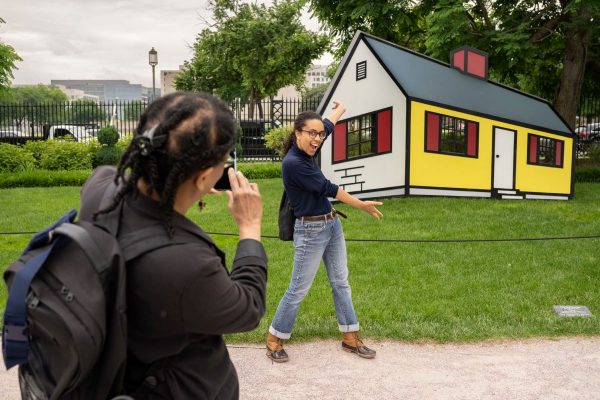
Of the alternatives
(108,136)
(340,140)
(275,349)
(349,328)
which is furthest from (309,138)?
(108,136)

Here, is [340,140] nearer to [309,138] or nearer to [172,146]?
[309,138]

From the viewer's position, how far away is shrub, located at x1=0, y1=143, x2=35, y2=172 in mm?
17484

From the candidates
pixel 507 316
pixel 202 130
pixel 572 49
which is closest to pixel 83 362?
pixel 202 130

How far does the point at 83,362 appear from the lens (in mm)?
1412

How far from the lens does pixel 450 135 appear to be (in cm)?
1041

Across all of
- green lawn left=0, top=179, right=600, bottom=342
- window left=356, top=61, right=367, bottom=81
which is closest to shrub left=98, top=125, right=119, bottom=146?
green lawn left=0, top=179, right=600, bottom=342

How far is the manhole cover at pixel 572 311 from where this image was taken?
17.8 ft

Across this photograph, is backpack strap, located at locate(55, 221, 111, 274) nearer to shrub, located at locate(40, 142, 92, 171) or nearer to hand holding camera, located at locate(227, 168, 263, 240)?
hand holding camera, located at locate(227, 168, 263, 240)

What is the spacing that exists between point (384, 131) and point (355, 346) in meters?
6.39

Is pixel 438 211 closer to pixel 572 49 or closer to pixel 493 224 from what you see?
pixel 493 224

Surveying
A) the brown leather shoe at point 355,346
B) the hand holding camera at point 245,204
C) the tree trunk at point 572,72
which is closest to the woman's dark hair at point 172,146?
the hand holding camera at point 245,204

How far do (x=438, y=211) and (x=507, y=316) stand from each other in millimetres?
5478

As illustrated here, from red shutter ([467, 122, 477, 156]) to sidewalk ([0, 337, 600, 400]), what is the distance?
6.21 meters

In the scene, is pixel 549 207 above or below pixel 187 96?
below
